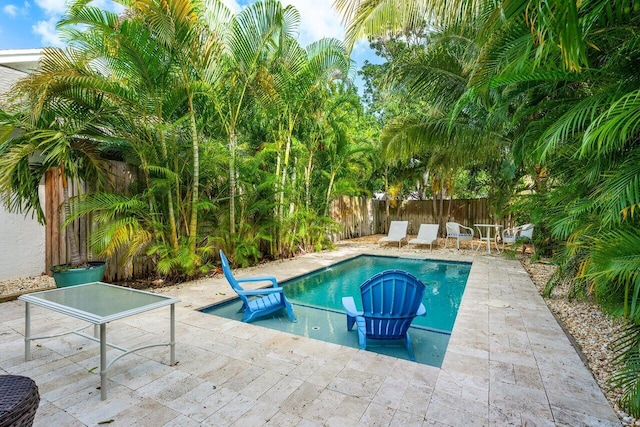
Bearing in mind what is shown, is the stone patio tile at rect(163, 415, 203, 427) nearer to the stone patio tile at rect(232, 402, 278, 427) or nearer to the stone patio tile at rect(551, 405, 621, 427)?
the stone patio tile at rect(232, 402, 278, 427)

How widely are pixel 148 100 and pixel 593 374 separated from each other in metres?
6.24

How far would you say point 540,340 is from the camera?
10.1 feet

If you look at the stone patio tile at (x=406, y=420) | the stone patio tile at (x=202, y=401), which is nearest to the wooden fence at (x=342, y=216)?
the stone patio tile at (x=202, y=401)

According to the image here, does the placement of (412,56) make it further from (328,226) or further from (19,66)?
(19,66)

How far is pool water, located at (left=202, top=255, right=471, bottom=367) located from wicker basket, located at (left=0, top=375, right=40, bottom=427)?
2748 millimetres

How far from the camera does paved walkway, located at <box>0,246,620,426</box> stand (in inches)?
76.0

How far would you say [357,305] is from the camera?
16.8 ft

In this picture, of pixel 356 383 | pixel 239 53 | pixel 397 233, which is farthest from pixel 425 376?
pixel 397 233

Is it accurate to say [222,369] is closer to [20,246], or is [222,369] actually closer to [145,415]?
[145,415]

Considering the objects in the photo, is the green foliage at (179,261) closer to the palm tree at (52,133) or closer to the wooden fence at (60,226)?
the wooden fence at (60,226)

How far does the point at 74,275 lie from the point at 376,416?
452 centimetres

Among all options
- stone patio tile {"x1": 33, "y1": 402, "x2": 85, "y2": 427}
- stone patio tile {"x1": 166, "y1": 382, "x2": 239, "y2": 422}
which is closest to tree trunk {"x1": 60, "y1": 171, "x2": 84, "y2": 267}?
stone patio tile {"x1": 33, "y1": 402, "x2": 85, "y2": 427}

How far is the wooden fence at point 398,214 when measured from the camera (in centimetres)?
1239

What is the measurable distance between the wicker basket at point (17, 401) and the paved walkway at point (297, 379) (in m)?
0.68
